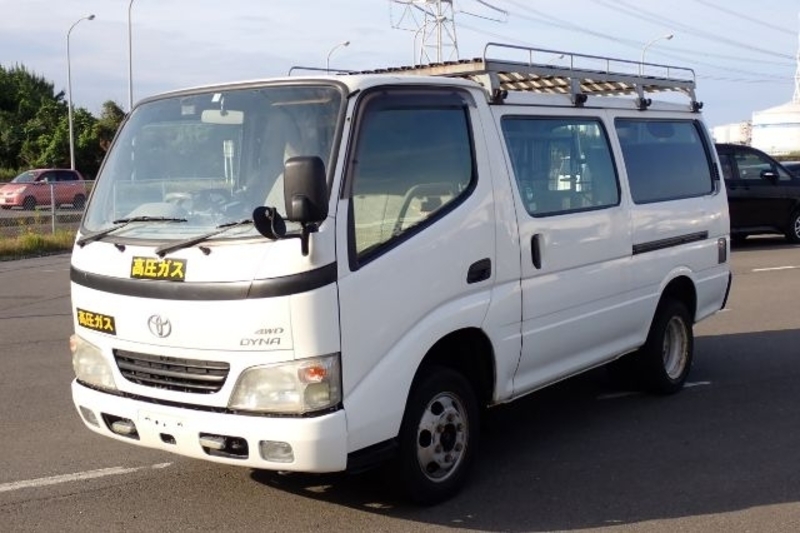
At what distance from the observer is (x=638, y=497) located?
5.05 meters

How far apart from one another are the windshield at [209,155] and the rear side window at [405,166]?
0.23 meters

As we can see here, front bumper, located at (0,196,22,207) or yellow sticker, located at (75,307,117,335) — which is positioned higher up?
front bumper, located at (0,196,22,207)

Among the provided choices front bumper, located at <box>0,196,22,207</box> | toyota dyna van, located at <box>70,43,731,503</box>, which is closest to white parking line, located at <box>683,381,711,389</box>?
toyota dyna van, located at <box>70,43,731,503</box>

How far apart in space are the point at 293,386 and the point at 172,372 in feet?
2.09

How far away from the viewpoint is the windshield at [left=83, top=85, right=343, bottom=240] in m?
4.51

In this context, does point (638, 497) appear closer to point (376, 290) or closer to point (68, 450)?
point (376, 290)

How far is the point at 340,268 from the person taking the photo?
4.21m

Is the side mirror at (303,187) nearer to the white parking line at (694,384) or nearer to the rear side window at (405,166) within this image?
the rear side window at (405,166)

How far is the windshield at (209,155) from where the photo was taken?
4.51 meters

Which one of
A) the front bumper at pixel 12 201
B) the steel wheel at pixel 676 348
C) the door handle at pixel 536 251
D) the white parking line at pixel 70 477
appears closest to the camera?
the white parking line at pixel 70 477

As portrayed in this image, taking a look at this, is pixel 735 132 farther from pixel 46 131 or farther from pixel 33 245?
pixel 33 245

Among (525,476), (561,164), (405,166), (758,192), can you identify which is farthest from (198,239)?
(758,192)

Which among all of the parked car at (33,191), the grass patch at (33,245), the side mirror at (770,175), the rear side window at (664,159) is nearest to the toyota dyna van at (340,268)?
the rear side window at (664,159)

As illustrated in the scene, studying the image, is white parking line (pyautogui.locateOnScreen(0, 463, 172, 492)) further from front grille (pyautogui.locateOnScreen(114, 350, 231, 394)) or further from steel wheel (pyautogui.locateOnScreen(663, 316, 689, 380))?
steel wheel (pyautogui.locateOnScreen(663, 316, 689, 380))
